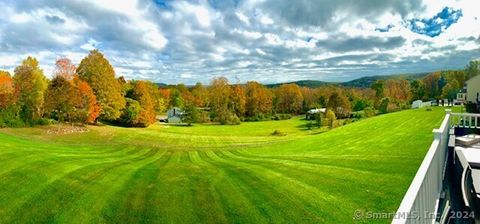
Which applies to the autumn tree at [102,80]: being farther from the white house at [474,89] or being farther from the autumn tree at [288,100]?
the autumn tree at [288,100]

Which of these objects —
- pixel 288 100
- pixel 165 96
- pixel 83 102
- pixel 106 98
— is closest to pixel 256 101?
pixel 288 100

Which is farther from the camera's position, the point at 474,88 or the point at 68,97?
the point at 68,97

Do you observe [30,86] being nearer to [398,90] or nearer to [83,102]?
[83,102]

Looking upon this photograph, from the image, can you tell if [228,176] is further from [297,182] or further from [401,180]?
[401,180]

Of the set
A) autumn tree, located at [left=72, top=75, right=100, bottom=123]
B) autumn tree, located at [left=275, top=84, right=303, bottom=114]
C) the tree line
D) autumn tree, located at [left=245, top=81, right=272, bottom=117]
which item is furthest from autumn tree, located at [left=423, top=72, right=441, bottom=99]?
autumn tree, located at [left=72, top=75, right=100, bottom=123]

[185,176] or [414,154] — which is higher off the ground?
[414,154]

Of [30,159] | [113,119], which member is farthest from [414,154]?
[113,119]
